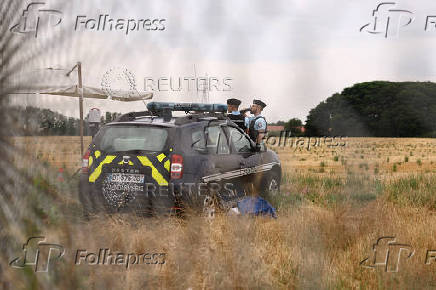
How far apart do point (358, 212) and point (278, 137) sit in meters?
6.17

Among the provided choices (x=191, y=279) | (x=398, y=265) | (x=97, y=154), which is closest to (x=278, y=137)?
(x=97, y=154)

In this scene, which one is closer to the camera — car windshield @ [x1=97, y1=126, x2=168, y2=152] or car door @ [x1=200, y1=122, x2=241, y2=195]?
car windshield @ [x1=97, y1=126, x2=168, y2=152]

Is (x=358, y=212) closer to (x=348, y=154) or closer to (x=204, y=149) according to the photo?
(x=348, y=154)

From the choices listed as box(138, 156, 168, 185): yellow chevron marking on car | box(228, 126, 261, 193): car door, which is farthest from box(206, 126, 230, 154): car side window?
box(138, 156, 168, 185): yellow chevron marking on car

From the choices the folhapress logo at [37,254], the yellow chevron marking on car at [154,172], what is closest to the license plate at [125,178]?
the yellow chevron marking on car at [154,172]

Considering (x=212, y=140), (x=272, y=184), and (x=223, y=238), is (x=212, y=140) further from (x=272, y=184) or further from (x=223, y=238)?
(x=223, y=238)

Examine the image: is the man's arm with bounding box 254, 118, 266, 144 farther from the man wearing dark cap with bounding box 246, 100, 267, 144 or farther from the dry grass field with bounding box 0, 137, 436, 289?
the dry grass field with bounding box 0, 137, 436, 289

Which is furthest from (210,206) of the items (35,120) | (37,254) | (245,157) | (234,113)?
(35,120)

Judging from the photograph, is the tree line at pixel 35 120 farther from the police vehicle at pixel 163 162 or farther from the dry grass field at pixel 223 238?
the police vehicle at pixel 163 162

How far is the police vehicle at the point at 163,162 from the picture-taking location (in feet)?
20.4

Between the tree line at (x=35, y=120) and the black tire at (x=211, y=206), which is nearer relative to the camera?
the tree line at (x=35, y=120)

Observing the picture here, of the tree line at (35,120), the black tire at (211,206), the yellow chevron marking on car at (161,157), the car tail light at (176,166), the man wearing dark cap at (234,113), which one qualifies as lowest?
the black tire at (211,206)

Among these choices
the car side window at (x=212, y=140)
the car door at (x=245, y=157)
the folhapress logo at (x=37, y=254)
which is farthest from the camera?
the car door at (x=245, y=157)

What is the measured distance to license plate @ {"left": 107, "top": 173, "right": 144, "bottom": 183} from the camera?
631 cm
